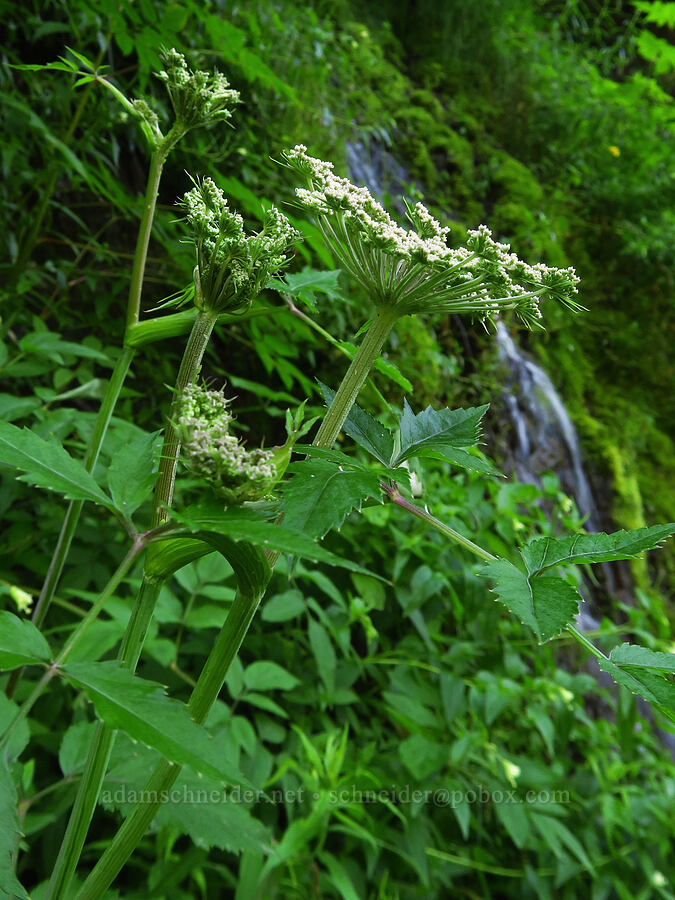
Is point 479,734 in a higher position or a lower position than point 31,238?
lower

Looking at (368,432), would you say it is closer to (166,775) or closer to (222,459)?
(222,459)

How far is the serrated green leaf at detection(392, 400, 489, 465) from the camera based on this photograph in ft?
1.58

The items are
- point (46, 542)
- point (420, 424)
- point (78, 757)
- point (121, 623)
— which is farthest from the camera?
point (46, 542)

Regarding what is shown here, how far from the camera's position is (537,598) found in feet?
1.38

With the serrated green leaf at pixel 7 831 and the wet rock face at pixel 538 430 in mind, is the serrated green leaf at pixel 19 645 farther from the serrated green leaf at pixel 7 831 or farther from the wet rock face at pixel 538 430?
the wet rock face at pixel 538 430

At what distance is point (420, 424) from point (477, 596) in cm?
128

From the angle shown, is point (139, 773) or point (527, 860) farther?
point (527, 860)

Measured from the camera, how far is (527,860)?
181 centimetres

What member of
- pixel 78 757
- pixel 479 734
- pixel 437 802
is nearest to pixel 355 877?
pixel 437 802

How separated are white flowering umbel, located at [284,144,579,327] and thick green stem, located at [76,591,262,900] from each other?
235 mm

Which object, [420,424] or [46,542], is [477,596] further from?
[420,424]

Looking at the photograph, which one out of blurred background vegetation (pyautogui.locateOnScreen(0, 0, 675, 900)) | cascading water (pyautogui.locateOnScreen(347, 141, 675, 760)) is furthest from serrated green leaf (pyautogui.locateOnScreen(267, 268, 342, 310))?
cascading water (pyautogui.locateOnScreen(347, 141, 675, 760))

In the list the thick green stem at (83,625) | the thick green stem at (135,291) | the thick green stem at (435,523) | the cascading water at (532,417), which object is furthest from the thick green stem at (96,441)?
the cascading water at (532,417)

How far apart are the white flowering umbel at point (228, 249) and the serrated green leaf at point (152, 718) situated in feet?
0.86
